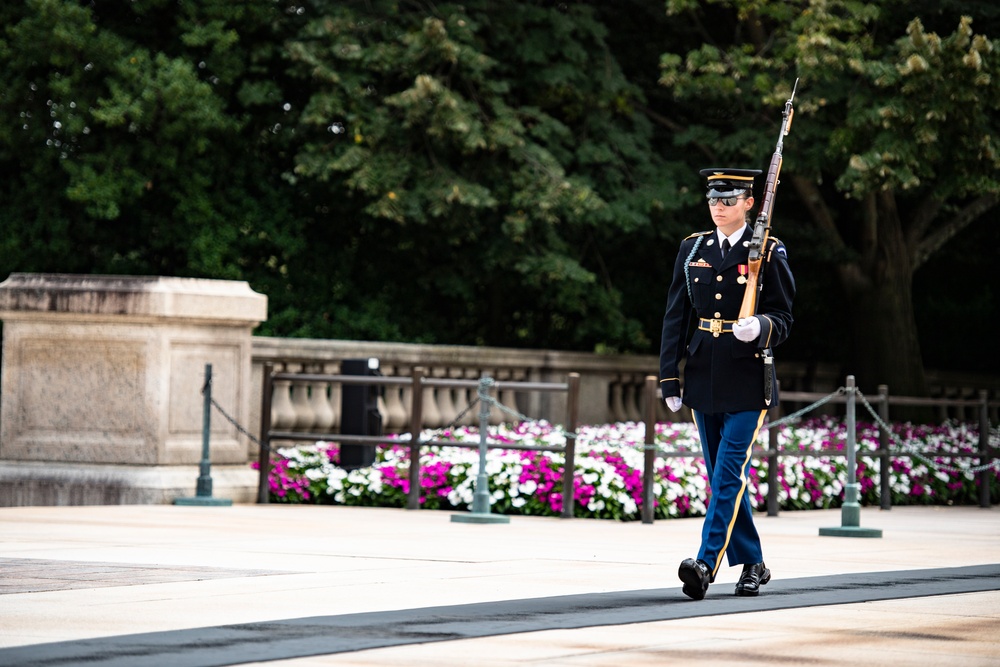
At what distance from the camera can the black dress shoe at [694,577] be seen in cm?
778

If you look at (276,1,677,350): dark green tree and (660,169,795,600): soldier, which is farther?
(276,1,677,350): dark green tree

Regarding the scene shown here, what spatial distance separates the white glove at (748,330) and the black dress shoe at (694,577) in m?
1.08

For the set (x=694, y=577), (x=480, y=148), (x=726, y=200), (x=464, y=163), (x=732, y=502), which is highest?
(x=480, y=148)

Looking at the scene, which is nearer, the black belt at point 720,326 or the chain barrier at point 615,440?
the black belt at point 720,326

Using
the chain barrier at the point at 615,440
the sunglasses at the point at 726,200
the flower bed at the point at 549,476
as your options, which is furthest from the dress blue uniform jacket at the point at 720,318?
the flower bed at the point at 549,476

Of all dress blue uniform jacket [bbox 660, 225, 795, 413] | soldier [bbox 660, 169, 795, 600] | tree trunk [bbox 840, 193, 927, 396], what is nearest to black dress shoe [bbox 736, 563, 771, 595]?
soldier [bbox 660, 169, 795, 600]

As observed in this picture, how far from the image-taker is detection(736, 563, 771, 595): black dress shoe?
817 centimetres

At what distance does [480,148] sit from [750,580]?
12913 mm

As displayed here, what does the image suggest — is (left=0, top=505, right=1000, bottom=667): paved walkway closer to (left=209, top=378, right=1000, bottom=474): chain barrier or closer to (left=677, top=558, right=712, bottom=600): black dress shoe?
(left=677, top=558, right=712, bottom=600): black dress shoe

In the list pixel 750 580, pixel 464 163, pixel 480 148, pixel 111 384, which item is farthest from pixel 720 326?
pixel 464 163

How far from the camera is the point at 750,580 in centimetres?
819

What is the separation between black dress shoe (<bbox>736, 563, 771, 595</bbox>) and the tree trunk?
1450cm

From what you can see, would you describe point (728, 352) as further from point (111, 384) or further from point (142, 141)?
point (142, 141)

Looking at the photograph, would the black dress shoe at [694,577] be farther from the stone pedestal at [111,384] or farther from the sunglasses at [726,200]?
the stone pedestal at [111,384]
